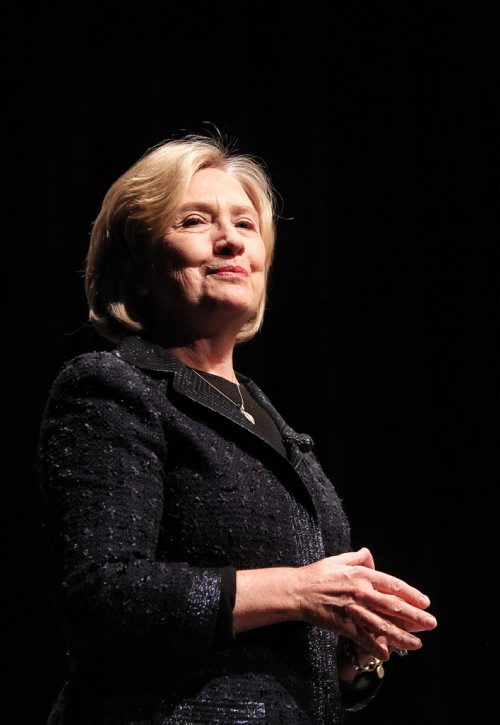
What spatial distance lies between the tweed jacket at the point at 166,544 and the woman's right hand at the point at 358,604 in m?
0.09

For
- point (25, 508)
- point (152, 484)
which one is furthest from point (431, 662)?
point (152, 484)

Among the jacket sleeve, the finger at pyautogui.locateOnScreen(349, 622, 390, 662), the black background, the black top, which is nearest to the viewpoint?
the jacket sleeve

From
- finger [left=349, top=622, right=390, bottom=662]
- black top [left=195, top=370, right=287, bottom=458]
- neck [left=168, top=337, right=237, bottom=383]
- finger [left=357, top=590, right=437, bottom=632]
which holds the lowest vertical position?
finger [left=349, top=622, right=390, bottom=662]

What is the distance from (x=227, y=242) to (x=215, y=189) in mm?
114

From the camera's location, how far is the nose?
1.59m

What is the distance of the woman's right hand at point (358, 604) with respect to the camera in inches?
47.2

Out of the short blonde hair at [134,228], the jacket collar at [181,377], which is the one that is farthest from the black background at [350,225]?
the jacket collar at [181,377]

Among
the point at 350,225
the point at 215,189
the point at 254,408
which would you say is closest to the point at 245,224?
the point at 215,189

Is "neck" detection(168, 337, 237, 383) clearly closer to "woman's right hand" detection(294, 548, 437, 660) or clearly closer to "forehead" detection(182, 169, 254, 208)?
"forehead" detection(182, 169, 254, 208)

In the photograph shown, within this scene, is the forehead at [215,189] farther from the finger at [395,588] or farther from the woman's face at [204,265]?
the finger at [395,588]

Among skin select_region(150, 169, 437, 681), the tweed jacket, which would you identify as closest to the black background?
skin select_region(150, 169, 437, 681)

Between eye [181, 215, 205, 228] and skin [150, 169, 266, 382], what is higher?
eye [181, 215, 205, 228]

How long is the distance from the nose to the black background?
0.73 meters

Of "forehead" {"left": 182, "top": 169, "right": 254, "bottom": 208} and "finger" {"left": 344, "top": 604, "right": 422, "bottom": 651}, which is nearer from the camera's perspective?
"finger" {"left": 344, "top": 604, "right": 422, "bottom": 651}
